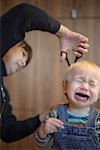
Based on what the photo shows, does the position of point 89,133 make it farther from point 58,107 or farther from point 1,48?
point 1,48

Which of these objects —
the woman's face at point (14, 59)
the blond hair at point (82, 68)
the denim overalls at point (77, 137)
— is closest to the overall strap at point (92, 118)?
the denim overalls at point (77, 137)

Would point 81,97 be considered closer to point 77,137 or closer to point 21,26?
point 77,137

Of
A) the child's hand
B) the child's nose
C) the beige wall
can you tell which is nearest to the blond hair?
the child's nose

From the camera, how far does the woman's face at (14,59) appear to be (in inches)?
39.2

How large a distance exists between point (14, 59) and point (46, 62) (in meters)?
1.34

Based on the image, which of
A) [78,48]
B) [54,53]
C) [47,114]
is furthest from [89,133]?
[54,53]

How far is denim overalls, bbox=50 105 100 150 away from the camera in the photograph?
36.0 inches

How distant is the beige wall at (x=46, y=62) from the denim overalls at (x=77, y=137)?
139cm

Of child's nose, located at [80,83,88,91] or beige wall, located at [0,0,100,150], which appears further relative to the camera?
beige wall, located at [0,0,100,150]

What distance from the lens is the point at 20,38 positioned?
0.90 metres

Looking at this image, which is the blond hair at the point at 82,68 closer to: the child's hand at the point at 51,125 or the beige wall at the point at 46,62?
the child's hand at the point at 51,125

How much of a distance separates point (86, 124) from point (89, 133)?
0.10 feet

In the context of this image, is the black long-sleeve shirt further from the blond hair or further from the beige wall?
the beige wall

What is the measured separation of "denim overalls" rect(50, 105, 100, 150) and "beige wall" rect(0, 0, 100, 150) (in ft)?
4.57
